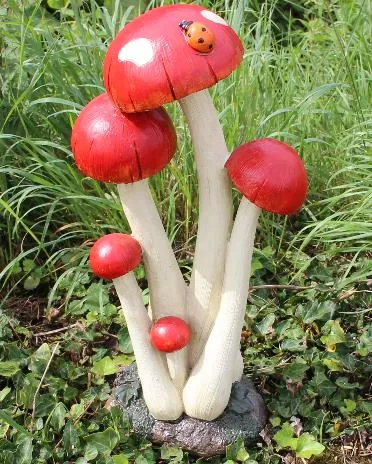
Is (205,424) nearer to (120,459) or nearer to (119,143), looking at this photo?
(120,459)

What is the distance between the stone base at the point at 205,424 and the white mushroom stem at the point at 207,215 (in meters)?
0.19

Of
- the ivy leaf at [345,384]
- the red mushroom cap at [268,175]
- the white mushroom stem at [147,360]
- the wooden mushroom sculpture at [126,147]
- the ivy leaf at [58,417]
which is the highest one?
the wooden mushroom sculpture at [126,147]

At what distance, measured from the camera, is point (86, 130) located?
1.55 meters

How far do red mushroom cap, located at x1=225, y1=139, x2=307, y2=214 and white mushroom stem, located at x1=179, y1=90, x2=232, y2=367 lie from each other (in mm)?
57

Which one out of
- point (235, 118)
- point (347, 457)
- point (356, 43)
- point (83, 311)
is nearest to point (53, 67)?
point (235, 118)

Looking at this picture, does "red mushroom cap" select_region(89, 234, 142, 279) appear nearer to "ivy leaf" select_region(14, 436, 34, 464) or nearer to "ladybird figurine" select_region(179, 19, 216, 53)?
"ladybird figurine" select_region(179, 19, 216, 53)

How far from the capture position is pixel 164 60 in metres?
1.38

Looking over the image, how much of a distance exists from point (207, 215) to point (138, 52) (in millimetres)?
486

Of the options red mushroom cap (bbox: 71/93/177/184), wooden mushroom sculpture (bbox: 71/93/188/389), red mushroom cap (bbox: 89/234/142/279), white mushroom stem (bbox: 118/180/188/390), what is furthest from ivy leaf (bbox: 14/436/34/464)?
red mushroom cap (bbox: 71/93/177/184)

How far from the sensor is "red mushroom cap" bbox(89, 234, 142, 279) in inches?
65.4

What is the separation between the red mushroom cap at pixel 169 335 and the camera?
1.77 metres

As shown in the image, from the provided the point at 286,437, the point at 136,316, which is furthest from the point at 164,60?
the point at 286,437

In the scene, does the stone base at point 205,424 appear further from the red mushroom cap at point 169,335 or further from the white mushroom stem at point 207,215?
the red mushroom cap at point 169,335

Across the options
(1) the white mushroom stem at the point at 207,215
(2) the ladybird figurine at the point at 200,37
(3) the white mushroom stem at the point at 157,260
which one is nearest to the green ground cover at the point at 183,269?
(3) the white mushroom stem at the point at 157,260
